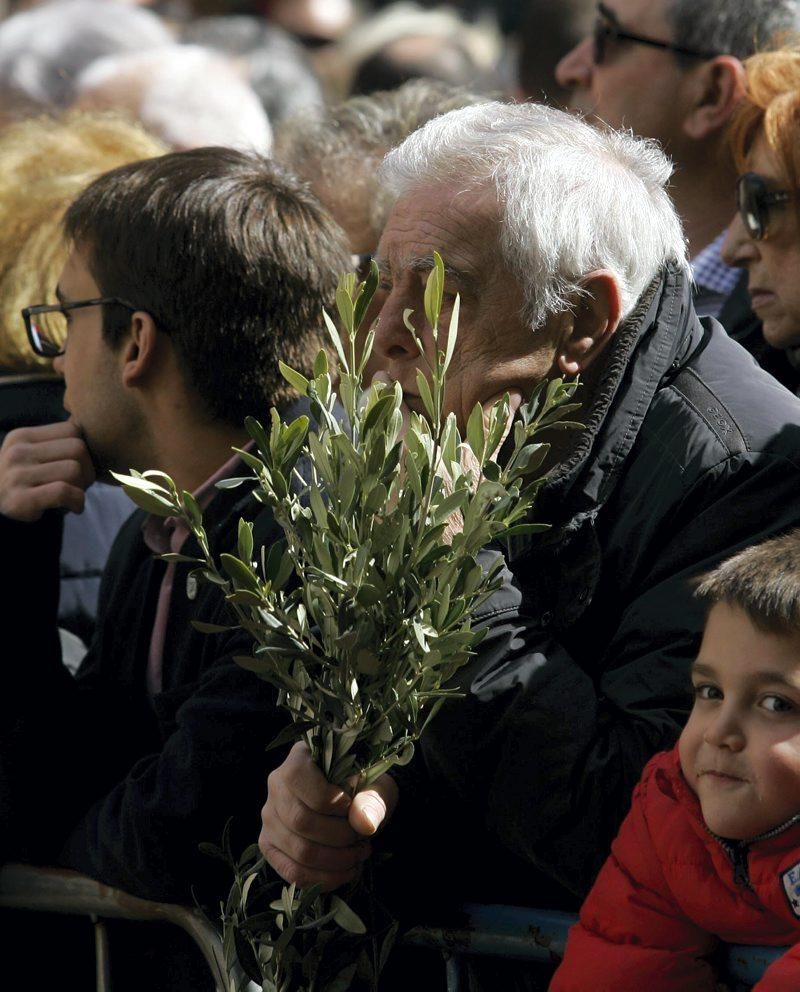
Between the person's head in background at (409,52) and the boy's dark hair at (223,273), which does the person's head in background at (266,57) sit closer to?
the person's head in background at (409,52)

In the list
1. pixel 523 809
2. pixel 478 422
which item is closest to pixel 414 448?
pixel 478 422

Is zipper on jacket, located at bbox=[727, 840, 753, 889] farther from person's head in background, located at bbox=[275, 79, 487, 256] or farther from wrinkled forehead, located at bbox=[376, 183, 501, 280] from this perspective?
person's head in background, located at bbox=[275, 79, 487, 256]

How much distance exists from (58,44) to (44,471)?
14.5 ft

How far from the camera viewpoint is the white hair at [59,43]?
6.85 metres

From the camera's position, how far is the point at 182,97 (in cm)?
601

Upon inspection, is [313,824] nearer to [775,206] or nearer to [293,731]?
[293,731]

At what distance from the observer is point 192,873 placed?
269cm

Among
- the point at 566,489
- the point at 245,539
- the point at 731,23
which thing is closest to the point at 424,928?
the point at 566,489

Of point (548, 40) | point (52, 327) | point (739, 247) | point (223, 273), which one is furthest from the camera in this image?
point (548, 40)

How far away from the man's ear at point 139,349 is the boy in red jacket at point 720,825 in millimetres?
1422

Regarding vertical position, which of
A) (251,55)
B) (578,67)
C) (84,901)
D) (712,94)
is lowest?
(251,55)

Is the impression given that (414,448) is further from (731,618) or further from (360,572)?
(731,618)

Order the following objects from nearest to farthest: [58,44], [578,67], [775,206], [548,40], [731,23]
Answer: [775,206], [731,23], [578,67], [548,40], [58,44]

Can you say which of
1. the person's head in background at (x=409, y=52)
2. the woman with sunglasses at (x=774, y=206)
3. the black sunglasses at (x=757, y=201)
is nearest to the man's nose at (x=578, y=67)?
the woman with sunglasses at (x=774, y=206)
